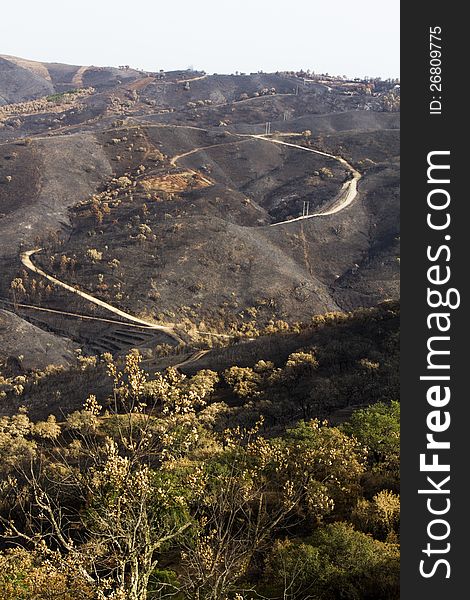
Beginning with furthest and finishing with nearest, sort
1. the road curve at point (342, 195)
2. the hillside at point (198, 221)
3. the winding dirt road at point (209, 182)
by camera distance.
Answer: the road curve at point (342, 195), the hillside at point (198, 221), the winding dirt road at point (209, 182)

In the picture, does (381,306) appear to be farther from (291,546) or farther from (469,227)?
(469,227)

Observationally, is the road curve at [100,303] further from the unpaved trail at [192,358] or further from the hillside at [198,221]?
the unpaved trail at [192,358]

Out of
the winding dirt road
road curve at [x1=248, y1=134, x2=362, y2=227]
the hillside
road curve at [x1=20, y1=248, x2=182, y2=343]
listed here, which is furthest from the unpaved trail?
road curve at [x1=248, y1=134, x2=362, y2=227]

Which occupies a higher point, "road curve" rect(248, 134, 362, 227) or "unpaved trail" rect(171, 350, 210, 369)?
"road curve" rect(248, 134, 362, 227)

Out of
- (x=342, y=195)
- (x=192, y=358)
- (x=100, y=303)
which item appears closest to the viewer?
(x=192, y=358)

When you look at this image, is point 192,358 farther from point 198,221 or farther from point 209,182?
point 209,182

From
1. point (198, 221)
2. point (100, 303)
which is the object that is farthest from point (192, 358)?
point (198, 221)

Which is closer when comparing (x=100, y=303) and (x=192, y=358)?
(x=192, y=358)

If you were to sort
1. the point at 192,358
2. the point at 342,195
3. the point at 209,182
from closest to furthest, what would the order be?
the point at 192,358 < the point at 342,195 < the point at 209,182

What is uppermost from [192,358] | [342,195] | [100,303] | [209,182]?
[209,182]

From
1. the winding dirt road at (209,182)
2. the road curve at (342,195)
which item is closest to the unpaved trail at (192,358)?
the winding dirt road at (209,182)

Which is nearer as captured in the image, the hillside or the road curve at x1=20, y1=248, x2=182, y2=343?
the road curve at x1=20, y1=248, x2=182, y2=343

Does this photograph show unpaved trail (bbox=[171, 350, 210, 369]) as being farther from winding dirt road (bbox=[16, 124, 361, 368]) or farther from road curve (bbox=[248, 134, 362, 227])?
road curve (bbox=[248, 134, 362, 227])

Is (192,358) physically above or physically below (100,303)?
below
